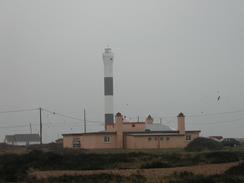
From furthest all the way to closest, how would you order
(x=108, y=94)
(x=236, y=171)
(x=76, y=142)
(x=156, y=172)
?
(x=108, y=94) < (x=76, y=142) < (x=156, y=172) < (x=236, y=171)

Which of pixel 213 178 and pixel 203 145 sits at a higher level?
pixel 203 145

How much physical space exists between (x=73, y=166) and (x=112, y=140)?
25.9 m

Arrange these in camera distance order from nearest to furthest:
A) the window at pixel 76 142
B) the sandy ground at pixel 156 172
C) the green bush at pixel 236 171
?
the sandy ground at pixel 156 172
the green bush at pixel 236 171
the window at pixel 76 142

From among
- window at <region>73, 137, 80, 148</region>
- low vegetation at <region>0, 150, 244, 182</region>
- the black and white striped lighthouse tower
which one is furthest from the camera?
the black and white striped lighthouse tower

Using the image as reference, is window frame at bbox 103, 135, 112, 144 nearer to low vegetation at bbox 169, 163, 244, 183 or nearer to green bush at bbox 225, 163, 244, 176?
green bush at bbox 225, 163, 244, 176

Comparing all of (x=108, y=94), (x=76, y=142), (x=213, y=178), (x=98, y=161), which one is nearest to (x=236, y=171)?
(x=213, y=178)

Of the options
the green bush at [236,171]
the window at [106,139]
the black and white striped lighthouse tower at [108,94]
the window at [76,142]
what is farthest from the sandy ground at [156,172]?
the black and white striped lighthouse tower at [108,94]

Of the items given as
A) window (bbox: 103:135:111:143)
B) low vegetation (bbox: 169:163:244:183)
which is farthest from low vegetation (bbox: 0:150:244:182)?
window (bbox: 103:135:111:143)

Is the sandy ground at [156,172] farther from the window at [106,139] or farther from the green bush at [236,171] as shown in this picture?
the window at [106,139]

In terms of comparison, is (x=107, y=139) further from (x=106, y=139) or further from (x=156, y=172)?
(x=156, y=172)

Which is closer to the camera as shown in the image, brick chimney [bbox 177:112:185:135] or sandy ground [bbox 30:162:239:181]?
sandy ground [bbox 30:162:239:181]

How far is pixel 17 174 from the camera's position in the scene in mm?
27641

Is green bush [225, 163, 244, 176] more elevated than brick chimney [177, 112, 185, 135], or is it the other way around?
brick chimney [177, 112, 185, 135]

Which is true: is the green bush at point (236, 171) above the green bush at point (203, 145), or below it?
below
